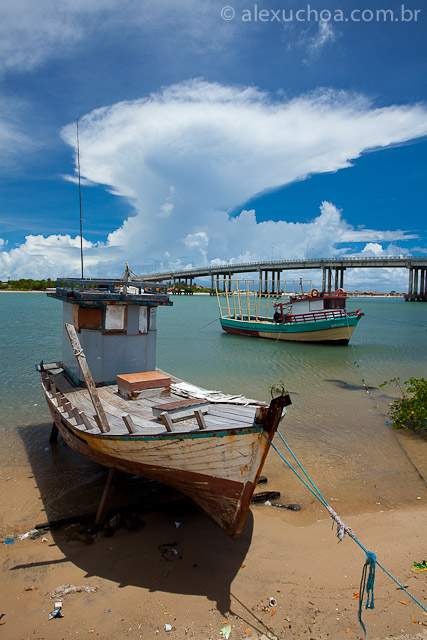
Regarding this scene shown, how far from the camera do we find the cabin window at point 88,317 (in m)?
9.27

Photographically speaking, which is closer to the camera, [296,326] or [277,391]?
[277,391]

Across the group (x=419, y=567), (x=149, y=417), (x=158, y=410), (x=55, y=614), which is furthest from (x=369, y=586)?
(x=149, y=417)

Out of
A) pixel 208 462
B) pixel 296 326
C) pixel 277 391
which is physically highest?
pixel 277 391

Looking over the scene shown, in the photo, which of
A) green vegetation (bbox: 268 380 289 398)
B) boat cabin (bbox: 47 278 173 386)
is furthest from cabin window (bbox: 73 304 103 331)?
green vegetation (bbox: 268 380 289 398)

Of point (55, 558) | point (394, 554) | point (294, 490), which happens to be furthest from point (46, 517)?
point (394, 554)

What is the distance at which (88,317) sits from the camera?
933 centimetres

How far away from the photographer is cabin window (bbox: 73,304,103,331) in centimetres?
927

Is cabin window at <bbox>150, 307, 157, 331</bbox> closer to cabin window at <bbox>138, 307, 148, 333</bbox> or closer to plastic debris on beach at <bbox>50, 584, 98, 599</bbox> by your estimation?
cabin window at <bbox>138, 307, 148, 333</bbox>

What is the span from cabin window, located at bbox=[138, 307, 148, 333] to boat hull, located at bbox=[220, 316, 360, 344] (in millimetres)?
23722

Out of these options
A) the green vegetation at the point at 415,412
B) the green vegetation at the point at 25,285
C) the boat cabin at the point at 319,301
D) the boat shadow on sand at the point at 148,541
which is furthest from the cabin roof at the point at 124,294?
the green vegetation at the point at 25,285

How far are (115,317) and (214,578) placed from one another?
230 inches

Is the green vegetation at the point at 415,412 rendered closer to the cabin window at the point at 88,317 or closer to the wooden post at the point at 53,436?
the cabin window at the point at 88,317

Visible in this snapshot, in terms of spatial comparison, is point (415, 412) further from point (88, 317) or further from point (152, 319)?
point (88, 317)

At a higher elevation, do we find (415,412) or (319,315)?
(319,315)
